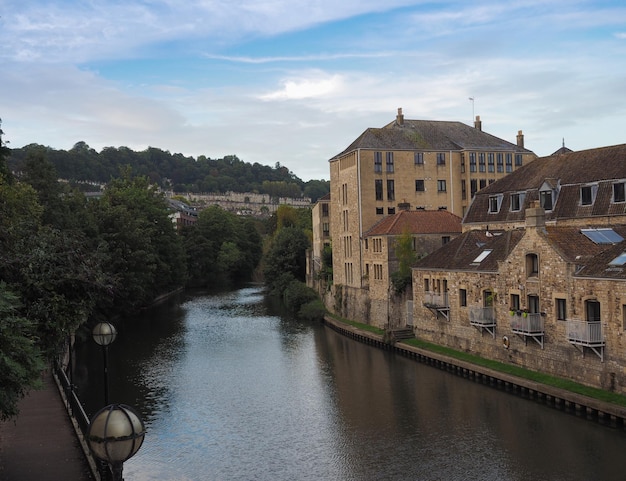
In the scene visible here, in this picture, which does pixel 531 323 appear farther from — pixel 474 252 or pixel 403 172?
pixel 403 172

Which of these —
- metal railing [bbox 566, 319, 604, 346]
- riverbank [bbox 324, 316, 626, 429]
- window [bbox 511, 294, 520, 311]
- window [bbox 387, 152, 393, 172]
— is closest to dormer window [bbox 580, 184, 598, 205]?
window [bbox 511, 294, 520, 311]

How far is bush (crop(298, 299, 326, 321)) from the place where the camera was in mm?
60622

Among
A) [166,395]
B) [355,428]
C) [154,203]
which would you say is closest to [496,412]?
[355,428]

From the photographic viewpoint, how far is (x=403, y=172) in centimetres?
5884

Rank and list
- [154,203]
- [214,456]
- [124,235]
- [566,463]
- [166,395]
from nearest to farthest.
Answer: [566,463] < [214,456] < [166,395] < [124,235] < [154,203]

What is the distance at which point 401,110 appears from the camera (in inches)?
2452

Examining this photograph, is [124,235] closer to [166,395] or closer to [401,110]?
[401,110]

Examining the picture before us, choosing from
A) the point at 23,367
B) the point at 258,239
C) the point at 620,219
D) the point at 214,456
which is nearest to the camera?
the point at 23,367

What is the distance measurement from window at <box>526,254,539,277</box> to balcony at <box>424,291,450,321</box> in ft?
26.5

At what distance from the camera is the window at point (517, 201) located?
1655 inches

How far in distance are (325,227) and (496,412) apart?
1988 inches

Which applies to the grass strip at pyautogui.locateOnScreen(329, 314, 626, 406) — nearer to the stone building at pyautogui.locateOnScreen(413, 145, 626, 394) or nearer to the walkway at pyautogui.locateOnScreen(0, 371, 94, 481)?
the stone building at pyautogui.locateOnScreen(413, 145, 626, 394)

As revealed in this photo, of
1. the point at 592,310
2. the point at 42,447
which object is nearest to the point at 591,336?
the point at 592,310

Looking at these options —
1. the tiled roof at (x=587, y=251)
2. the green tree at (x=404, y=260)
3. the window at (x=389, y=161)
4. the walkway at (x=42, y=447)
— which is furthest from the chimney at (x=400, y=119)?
the walkway at (x=42, y=447)
